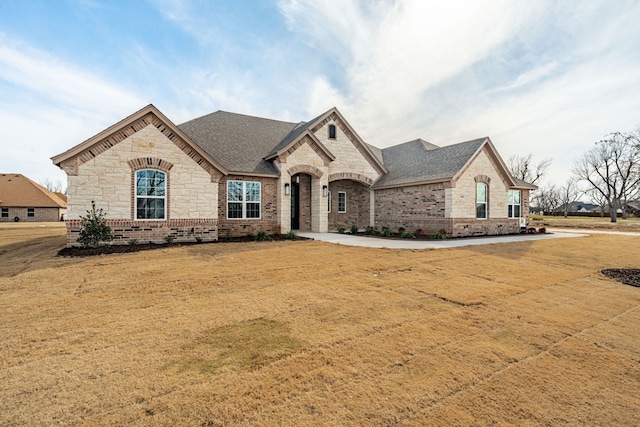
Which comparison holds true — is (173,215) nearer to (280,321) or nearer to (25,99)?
(25,99)

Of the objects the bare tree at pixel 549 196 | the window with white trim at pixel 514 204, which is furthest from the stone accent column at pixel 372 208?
the bare tree at pixel 549 196

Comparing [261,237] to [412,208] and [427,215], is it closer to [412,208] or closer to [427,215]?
[412,208]

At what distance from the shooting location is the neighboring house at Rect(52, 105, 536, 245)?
446 inches

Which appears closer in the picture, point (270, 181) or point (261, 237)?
point (261, 237)

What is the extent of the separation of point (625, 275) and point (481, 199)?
10255 millimetres

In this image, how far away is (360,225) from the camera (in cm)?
2033

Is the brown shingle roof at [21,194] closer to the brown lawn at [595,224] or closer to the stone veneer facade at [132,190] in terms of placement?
the stone veneer facade at [132,190]

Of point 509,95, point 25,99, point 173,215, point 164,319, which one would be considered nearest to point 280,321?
point 164,319

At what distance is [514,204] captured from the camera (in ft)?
62.3

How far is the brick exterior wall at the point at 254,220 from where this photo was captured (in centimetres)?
1441

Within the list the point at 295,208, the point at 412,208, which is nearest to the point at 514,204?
the point at 412,208

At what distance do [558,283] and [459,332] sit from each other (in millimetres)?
4306

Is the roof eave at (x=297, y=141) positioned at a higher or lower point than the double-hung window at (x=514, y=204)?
higher

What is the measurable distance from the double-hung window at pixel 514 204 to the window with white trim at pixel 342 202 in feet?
35.3
